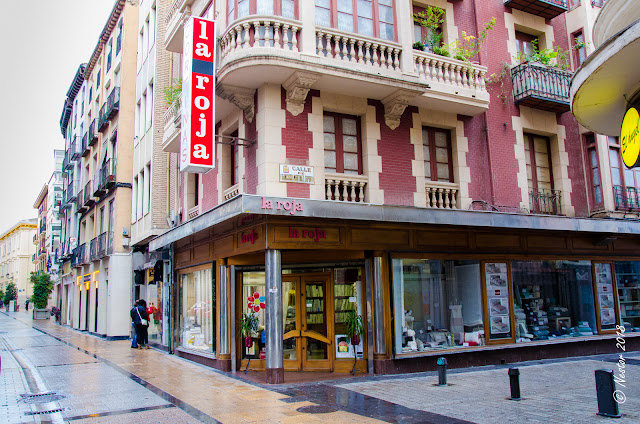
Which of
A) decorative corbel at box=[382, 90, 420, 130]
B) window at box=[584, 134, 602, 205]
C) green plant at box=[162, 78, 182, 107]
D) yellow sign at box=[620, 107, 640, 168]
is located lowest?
yellow sign at box=[620, 107, 640, 168]

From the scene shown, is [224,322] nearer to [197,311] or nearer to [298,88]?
[197,311]

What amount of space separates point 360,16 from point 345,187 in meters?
4.33

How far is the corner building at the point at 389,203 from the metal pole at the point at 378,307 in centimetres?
3

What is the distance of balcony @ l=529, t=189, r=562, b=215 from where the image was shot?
14.8m

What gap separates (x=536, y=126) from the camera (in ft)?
49.9

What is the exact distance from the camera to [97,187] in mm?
27688

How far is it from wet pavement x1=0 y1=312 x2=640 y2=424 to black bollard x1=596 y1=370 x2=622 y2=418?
16cm

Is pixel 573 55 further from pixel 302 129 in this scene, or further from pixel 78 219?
pixel 78 219

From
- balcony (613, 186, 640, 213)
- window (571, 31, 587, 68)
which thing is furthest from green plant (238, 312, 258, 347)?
window (571, 31, 587, 68)

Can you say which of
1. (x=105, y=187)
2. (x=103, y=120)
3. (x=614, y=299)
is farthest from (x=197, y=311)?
(x=103, y=120)

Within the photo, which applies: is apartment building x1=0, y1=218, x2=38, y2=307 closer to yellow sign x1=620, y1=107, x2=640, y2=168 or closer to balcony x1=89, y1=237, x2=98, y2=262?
balcony x1=89, y1=237, x2=98, y2=262

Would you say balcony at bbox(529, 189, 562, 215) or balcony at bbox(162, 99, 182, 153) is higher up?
balcony at bbox(162, 99, 182, 153)

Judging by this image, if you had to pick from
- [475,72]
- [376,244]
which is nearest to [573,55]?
[475,72]

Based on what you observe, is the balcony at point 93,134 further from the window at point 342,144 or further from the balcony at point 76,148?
the window at point 342,144
